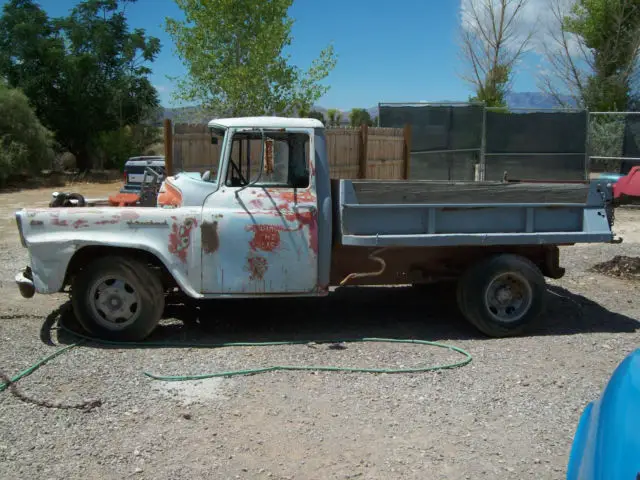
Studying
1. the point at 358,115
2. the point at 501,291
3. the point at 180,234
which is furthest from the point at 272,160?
the point at 358,115

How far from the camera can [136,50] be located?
29.5 m

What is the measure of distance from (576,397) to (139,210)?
383 centimetres

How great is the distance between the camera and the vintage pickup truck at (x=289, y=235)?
559cm

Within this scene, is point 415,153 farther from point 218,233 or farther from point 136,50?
point 136,50

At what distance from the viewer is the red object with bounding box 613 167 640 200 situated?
14047 mm

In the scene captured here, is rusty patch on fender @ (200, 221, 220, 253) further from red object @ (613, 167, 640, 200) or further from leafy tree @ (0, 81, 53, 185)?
leafy tree @ (0, 81, 53, 185)

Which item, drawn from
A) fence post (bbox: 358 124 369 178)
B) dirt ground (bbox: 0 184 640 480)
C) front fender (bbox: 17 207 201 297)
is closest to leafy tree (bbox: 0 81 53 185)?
fence post (bbox: 358 124 369 178)

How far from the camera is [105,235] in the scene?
5.54m

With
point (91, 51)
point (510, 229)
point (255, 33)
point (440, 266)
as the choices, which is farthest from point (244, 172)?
point (91, 51)

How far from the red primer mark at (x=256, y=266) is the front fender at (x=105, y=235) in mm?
445

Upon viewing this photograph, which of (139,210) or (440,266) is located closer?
(139,210)

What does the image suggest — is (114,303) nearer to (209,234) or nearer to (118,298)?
(118,298)

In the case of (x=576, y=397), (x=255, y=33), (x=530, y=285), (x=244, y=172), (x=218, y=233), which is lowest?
(x=576, y=397)

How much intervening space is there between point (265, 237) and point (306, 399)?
160 cm
